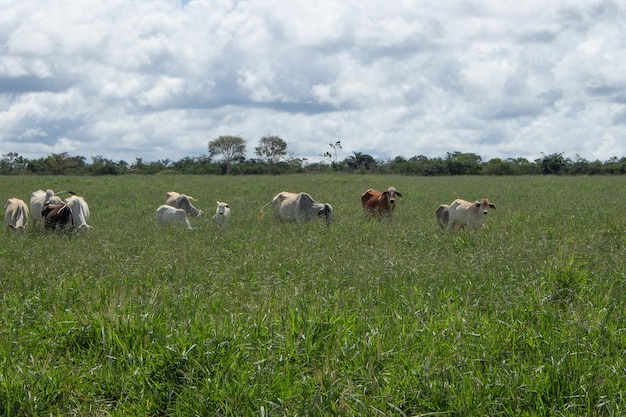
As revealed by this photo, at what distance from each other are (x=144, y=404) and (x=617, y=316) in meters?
3.71

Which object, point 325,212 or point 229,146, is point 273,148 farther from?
point 325,212

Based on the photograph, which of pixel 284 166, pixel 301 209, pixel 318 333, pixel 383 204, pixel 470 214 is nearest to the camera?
pixel 318 333

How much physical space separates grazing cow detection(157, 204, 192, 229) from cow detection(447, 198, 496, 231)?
5672 mm

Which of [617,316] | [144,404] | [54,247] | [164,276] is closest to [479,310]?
[617,316]

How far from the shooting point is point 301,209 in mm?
14867

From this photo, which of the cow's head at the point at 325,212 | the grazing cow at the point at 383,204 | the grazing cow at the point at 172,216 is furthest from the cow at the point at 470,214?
the grazing cow at the point at 172,216

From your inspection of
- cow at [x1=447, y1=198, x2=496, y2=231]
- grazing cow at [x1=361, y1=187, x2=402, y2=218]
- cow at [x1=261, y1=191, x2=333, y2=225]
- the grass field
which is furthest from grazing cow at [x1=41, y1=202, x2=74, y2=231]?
cow at [x1=447, y1=198, x2=496, y2=231]

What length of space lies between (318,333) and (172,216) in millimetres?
9955

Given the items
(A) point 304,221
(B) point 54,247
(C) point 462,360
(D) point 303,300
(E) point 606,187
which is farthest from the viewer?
(E) point 606,187

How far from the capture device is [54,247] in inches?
391

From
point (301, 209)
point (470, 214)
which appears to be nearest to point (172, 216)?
point (301, 209)

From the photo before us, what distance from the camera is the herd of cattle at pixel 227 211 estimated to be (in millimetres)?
12007

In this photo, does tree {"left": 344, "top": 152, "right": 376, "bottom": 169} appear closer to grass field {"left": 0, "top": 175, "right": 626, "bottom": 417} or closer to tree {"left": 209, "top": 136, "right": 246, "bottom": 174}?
tree {"left": 209, "top": 136, "right": 246, "bottom": 174}

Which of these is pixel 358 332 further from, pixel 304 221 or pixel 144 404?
pixel 304 221
